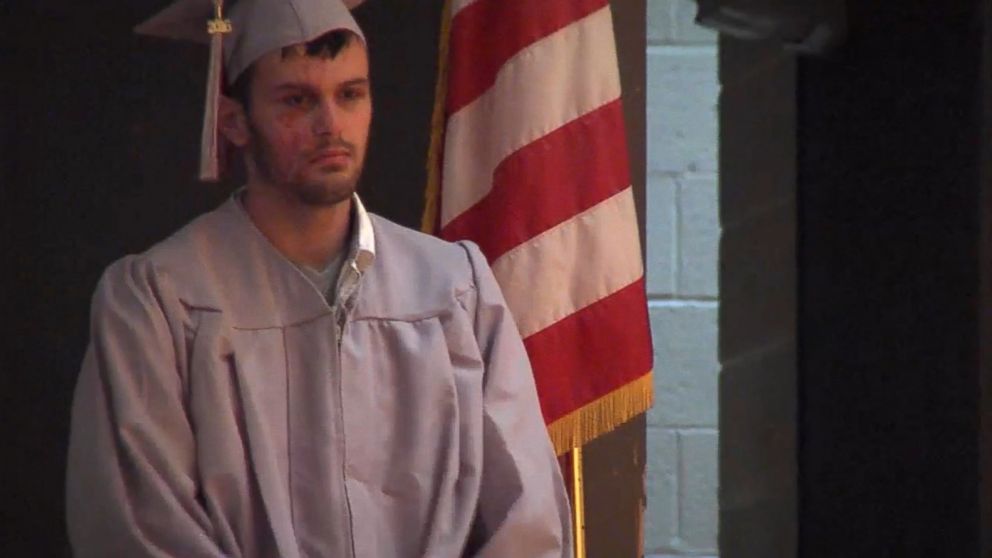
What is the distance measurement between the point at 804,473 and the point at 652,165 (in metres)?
0.71

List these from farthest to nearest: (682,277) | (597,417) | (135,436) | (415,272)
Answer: (682,277)
(597,417)
(415,272)
(135,436)

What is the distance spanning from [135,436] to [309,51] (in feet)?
1.54

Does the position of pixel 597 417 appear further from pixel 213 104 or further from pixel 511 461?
pixel 213 104

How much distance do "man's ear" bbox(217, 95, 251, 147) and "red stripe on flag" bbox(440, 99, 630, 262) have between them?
495mm

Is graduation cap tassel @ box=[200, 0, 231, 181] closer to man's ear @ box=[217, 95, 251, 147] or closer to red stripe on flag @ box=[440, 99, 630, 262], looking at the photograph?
man's ear @ box=[217, 95, 251, 147]

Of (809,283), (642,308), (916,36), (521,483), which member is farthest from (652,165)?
(521,483)

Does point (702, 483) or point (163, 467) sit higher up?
point (163, 467)

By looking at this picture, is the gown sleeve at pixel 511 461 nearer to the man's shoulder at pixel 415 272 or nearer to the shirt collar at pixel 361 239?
the man's shoulder at pixel 415 272

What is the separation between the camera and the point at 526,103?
A: 2.38 m

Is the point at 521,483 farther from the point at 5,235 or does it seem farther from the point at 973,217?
the point at 973,217

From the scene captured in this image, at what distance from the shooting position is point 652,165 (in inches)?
137

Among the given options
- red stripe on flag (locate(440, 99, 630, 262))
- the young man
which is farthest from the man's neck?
red stripe on flag (locate(440, 99, 630, 262))

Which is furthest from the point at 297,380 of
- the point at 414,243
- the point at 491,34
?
the point at 491,34

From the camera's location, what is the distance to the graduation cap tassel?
193 centimetres
